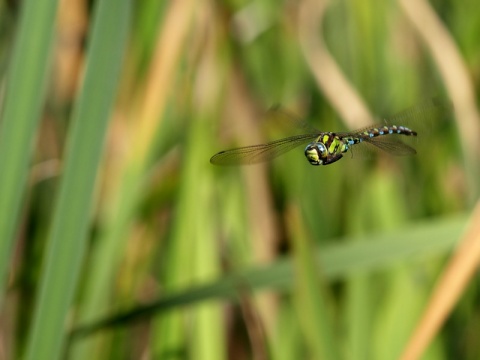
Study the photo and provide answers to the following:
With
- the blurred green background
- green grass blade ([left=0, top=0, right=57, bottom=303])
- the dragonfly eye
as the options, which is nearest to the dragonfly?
the dragonfly eye

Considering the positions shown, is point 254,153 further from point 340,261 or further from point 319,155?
point 340,261

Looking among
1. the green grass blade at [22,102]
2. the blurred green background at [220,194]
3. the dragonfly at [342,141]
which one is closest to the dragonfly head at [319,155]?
the dragonfly at [342,141]

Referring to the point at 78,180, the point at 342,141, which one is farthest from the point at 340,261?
the point at 78,180

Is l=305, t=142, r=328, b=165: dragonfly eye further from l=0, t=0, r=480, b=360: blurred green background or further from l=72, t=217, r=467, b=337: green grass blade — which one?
l=72, t=217, r=467, b=337: green grass blade

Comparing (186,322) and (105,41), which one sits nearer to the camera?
(105,41)

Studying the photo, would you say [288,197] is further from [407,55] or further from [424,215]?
[407,55]

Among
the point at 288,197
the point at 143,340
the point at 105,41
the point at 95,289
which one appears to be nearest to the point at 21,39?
the point at 105,41

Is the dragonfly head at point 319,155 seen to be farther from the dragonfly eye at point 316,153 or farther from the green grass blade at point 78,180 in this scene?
the green grass blade at point 78,180

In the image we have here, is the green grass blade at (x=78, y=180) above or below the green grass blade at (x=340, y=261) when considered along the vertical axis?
above
